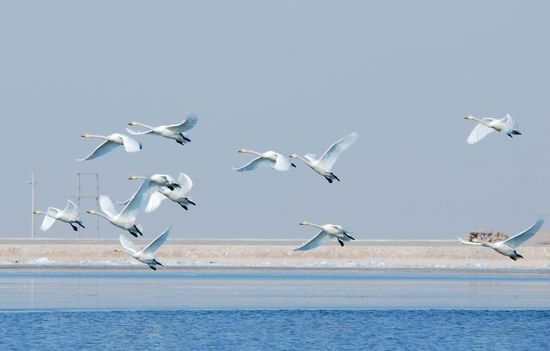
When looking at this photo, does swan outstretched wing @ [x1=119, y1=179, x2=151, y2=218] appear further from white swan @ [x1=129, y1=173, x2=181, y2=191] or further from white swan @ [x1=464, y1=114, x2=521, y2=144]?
white swan @ [x1=464, y1=114, x2=521, y2=144]

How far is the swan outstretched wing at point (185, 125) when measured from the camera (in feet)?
148

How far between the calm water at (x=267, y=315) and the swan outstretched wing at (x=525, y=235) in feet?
13.3

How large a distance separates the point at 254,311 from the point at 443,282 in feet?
104

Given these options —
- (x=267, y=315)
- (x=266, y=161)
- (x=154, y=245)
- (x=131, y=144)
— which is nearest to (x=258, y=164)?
(x=266, y=161)

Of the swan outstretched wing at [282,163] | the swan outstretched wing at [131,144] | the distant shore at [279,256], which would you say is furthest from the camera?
the distant shore at [279,256]

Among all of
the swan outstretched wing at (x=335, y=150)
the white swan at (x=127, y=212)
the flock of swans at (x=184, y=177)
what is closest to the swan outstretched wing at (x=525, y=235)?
the flock of swans at (x=184, y=177)

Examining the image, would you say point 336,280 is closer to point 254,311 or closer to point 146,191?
point 254,311

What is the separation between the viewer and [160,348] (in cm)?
4753

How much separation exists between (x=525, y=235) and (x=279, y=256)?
225 ft

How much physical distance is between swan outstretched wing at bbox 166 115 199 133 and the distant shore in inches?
2460

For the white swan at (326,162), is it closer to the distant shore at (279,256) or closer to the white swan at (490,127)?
the white swan at (490,127)

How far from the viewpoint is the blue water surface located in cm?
4869


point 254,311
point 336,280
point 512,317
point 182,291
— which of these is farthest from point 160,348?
point 336,280

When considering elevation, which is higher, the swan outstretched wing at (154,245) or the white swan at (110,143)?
the white swan at (110,143)
